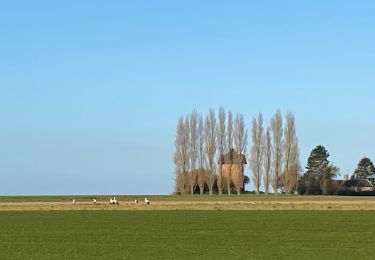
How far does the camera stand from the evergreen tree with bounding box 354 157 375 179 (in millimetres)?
129525

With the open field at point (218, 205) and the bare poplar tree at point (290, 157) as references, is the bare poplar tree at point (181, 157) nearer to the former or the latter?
the bare poplar tree at point (290, 157)

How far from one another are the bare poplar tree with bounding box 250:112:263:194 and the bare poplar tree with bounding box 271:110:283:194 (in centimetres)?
199

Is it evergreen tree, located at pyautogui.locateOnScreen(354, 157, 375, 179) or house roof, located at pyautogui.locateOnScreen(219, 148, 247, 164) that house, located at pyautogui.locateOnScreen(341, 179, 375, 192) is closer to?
evergreen tree, located at pyautogui.locateOnScreen(354, 157, 375, 179)
